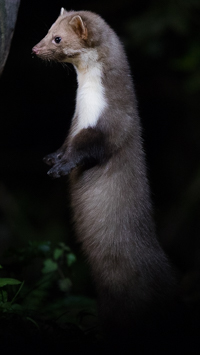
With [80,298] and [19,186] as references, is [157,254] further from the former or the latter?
[19,186]

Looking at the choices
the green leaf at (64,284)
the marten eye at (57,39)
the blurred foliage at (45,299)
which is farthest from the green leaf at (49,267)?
the marten eye at (57,39)

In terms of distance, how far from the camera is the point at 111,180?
4.28m

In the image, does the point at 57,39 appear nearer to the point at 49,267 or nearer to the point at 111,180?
the point at 111,180

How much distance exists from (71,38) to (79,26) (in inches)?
4.8

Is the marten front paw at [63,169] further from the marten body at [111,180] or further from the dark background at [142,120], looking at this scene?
the dark background at [142,120]

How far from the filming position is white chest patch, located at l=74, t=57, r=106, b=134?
4293 millimetres

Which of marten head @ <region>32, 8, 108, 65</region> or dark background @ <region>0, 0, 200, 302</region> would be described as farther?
dark background @ <region>0, 0, 200, 302</region>

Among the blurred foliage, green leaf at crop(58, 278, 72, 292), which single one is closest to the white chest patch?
the blurred foliage

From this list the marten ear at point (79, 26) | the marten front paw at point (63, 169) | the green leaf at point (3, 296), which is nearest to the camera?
the marten front paw at point (63, 169)

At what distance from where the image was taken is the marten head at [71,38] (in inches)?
174

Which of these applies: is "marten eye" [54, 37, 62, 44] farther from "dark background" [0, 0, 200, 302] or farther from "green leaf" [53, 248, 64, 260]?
"dark background" [0, 0, 200, 302]

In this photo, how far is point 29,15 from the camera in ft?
23.7

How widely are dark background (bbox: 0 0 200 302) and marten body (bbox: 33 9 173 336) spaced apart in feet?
10.3

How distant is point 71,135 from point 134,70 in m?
4.32
